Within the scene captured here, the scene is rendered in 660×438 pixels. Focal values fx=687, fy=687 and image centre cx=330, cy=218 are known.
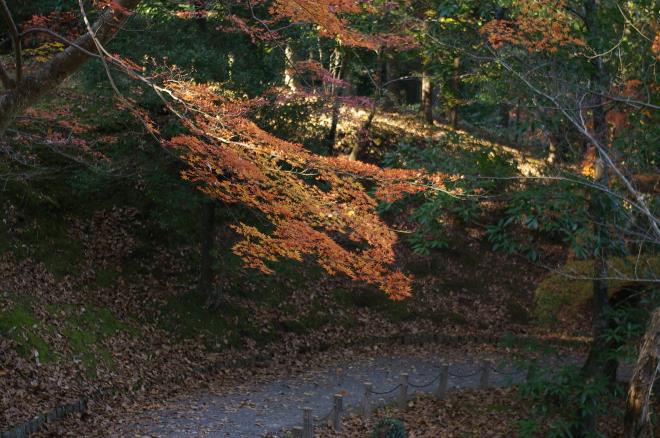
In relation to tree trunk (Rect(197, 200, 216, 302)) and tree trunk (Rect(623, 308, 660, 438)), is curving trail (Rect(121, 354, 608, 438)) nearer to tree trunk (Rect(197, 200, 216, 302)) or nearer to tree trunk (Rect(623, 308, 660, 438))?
tree trunk (Rect(197, 200, 216, 302))

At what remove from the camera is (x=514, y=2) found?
1084cm

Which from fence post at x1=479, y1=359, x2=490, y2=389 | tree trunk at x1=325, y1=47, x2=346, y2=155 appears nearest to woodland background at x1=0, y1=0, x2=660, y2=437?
fence post at x1=479, y1=359, x2=490, y2=389

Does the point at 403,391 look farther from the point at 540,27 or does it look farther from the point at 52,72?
the point at 52,72


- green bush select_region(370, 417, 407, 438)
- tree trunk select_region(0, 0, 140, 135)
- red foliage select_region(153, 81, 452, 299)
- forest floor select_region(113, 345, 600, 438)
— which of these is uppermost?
tree trunk select_region(0, 0, 140, 135)

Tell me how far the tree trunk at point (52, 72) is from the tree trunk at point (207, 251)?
6368mm

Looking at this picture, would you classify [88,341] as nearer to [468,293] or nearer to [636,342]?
[636,342]

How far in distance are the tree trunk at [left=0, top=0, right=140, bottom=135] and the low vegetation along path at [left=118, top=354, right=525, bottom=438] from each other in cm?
485

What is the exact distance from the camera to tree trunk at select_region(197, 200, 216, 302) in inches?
563

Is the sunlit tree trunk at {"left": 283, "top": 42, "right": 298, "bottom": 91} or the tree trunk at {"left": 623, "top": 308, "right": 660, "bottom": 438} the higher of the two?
the sunlit tree trunk at {"left": 283, "top": 42, "right": 298, "bottom": 91}

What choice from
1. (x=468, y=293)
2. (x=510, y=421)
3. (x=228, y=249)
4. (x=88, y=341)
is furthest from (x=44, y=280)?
(x=468, y=293)

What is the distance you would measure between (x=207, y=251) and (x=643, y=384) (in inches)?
380

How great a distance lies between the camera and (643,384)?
7.07 m

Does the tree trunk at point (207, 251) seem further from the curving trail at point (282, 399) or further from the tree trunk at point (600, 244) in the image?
the tree trunk at point (600, 244)

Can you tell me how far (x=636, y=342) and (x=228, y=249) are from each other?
28.2 feet
